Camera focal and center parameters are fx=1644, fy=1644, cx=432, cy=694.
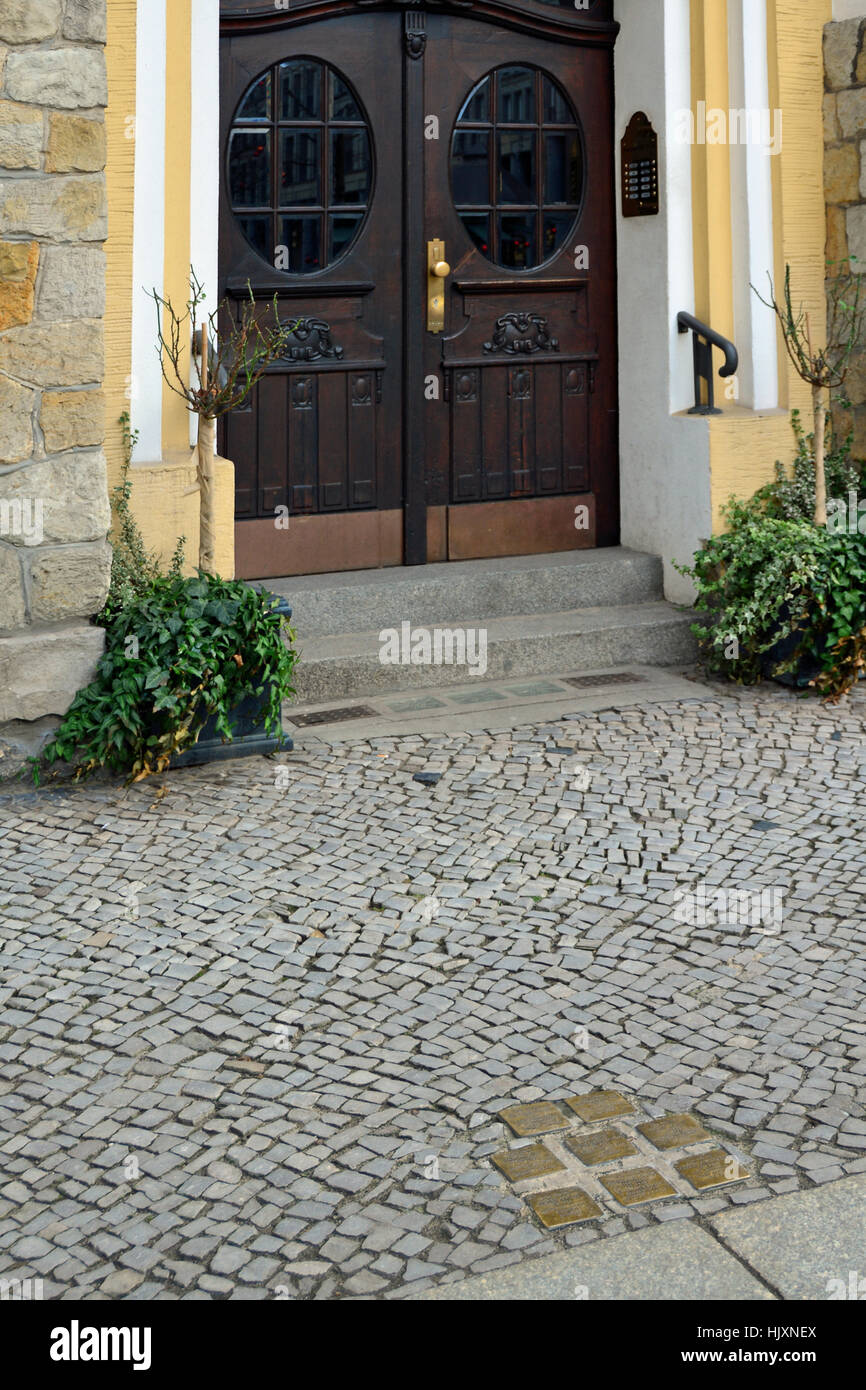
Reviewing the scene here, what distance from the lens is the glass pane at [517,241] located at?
748cm

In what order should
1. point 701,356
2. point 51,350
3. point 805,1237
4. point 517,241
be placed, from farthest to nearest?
1. point 517,241
2. point 701,356
3. point 51,350
4. point 805,1237

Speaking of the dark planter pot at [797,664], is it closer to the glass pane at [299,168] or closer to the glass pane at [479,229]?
the glass pane at [479,229]

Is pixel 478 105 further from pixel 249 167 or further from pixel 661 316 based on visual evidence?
pixel 661 316

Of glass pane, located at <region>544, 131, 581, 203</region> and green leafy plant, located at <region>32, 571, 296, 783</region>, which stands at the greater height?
A: glass pane, located at <region>544, 131, 581, 203</region>

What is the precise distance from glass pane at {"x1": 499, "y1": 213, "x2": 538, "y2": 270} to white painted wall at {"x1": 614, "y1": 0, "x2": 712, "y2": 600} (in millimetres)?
444

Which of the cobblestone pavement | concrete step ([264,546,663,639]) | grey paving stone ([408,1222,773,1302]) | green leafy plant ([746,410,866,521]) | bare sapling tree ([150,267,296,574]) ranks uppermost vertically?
bare sapling tree ([150,267,296,574])

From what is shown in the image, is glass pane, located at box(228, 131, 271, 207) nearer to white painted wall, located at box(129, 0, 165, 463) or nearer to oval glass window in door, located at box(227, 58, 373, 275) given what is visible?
oval glass window in door, located at box(227, 58, 373, 275)

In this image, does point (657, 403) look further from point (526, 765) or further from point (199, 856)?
point (199, 856)

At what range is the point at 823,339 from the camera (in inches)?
297

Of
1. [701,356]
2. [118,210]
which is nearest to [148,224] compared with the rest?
[118,210]

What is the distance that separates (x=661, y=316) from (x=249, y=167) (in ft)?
6.39

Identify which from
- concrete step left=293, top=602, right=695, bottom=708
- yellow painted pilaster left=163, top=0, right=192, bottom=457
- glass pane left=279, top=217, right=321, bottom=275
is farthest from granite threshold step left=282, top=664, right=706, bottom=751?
glass pane left=279, top=217, right=321, bottom=275

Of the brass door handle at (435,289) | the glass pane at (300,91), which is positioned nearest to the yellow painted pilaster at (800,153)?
the brass door handle at (435,289)

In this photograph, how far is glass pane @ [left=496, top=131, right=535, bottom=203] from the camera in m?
7.42
